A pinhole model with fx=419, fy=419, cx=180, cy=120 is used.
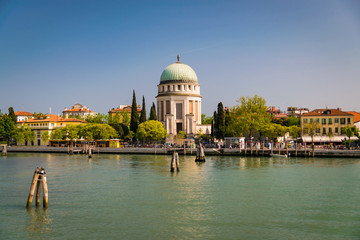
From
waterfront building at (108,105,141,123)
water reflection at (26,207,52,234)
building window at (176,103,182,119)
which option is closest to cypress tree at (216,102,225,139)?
building window at (176,103,182,119)

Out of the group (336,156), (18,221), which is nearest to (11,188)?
(18,221)

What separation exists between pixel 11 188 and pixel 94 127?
49.4 metres

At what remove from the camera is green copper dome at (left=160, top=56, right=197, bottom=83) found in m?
88.5

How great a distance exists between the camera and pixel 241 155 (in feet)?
178

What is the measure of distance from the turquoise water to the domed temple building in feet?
175

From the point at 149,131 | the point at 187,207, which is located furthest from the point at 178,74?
the point at 187,207

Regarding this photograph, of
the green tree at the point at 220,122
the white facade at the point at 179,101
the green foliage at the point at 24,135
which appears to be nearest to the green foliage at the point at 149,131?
the green tree at the point at 220,122

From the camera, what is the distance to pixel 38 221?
17859 mm

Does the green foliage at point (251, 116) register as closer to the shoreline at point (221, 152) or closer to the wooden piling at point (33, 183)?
the shoreline at point (221, 152)

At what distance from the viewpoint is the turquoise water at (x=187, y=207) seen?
16422 mm

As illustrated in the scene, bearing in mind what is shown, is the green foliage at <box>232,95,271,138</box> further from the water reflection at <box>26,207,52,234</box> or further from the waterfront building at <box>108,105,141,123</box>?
the water reflection at <box>26,207,52,234</box>

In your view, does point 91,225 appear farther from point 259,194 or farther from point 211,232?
point 259,194

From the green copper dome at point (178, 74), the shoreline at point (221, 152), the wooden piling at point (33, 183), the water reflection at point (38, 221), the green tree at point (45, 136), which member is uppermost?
the green copper dome at point (178, 74)

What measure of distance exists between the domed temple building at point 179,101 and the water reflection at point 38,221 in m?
65.2
